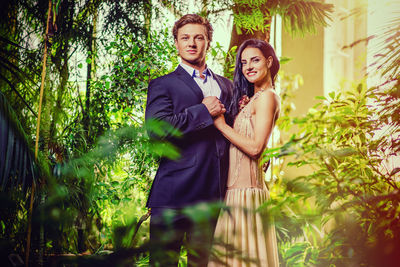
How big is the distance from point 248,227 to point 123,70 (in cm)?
119

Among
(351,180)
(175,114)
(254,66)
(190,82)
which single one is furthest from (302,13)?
(351,180)

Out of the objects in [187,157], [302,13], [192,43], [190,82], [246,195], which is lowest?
[246,195]

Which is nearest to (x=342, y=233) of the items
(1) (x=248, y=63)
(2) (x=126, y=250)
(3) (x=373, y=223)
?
(3) (x=373, y=223)

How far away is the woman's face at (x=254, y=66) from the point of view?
1.56 meters

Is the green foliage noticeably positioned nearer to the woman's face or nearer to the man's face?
the woman's face

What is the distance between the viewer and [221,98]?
1630 millimetres

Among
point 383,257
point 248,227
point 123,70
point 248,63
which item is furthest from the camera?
point 123,70

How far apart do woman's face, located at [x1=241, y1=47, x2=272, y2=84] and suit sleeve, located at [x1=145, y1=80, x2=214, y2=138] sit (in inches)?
9.9

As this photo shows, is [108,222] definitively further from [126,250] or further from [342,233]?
[126,250]

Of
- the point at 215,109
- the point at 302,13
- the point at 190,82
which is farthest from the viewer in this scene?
the point at 302,13

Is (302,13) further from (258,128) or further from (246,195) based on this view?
(246,195)

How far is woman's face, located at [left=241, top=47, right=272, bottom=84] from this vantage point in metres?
1.56

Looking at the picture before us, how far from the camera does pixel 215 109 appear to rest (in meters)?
1.45

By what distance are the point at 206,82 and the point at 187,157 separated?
0.34 metres
